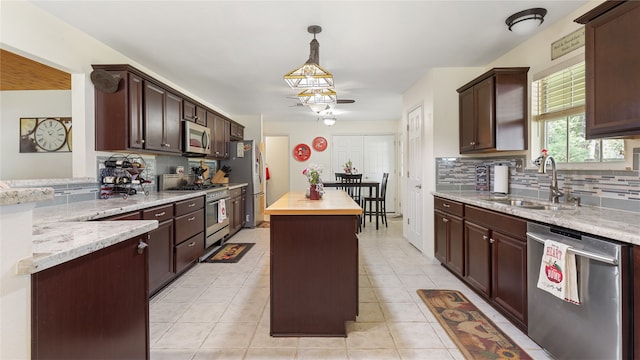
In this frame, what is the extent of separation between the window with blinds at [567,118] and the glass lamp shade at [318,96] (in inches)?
79.2

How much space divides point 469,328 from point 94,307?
235 cm

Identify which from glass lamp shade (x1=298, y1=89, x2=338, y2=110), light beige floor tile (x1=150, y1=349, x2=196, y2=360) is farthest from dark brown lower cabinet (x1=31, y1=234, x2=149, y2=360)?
glass lamp shade (x1=298, y1=89, x2=338, y2=110)

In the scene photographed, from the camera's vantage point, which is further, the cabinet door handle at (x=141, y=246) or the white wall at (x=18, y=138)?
the white wall at (x=18, y=138)

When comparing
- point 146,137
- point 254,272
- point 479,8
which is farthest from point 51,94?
point 479,8

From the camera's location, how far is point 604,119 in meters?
1.83

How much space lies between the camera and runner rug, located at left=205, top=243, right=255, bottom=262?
4.05m

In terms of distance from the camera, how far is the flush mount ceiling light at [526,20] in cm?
247

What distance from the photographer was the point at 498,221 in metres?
2.38

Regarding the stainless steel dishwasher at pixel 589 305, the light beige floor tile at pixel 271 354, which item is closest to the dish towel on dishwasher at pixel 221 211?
the light beige floor tile at pixel 271 354

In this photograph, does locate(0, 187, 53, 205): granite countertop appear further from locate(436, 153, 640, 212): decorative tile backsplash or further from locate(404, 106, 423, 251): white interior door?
locate(404, 106, 423, 251): white interior door

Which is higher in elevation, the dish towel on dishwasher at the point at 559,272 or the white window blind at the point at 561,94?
the white window blind at the point at 561,94

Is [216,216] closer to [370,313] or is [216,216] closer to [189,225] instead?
[189,225]

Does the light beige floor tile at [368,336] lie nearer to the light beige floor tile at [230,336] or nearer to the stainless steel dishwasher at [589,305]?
the light beige floor tile at [230,336]

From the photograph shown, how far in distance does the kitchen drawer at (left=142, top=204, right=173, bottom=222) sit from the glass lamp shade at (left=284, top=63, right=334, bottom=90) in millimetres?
1719
